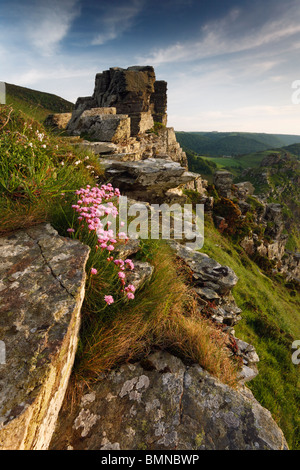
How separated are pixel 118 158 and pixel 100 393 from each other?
→ 1030 cm

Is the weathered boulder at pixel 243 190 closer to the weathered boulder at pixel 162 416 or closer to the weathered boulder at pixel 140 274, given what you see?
the weathered boulder at pixel 140 274

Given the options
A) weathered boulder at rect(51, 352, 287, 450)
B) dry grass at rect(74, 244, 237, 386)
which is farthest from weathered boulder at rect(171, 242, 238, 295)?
weathered boulder at rect(51, 352, 287, 450)

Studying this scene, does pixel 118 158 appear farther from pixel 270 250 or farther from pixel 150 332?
pixel 270 250

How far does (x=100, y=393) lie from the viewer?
2.69 m

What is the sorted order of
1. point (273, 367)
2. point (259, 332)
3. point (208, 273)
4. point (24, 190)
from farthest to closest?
1. point (259, 332)
2. point (273, 367)
3. point (208, 273)
4. point (24, 190)

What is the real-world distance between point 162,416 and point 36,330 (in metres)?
1.79

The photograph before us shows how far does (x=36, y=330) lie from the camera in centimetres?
223

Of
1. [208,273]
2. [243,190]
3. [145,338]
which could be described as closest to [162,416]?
[145,338]

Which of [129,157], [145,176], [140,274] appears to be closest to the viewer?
[140,274]

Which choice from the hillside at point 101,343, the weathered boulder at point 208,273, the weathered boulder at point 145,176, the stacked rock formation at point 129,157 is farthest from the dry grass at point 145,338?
the stacked rock formation at point 129,157

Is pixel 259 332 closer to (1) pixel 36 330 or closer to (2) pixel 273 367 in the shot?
(2) pixel 273 367

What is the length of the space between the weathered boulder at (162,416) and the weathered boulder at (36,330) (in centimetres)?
37

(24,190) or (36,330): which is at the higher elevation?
(24,190)

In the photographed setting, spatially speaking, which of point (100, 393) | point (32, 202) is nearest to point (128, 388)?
point (100, 393)
